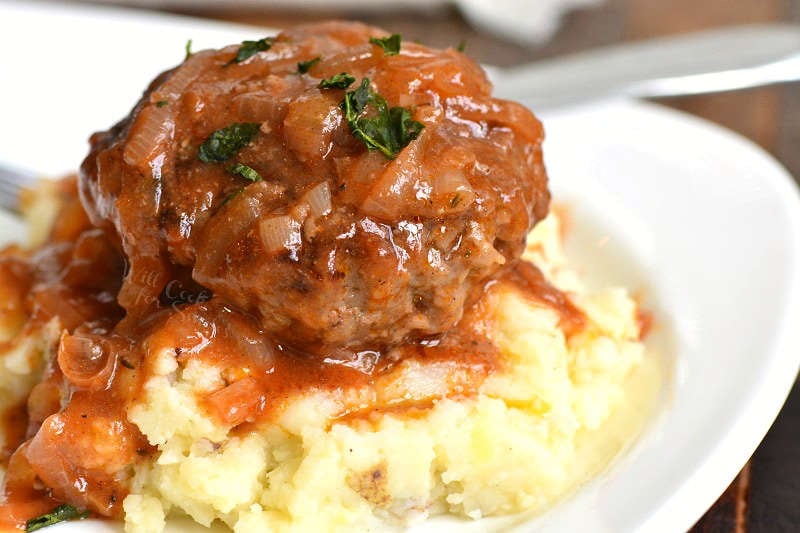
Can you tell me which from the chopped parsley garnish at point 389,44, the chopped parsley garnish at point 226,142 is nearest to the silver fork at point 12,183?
the chopped parsley garnish at point 226,142

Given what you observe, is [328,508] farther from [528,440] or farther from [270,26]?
[270,26]

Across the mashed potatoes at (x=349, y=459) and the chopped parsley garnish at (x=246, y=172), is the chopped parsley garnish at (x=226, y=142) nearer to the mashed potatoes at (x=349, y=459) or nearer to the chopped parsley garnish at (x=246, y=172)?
the chopped parsley garnish at (x=246, y=172)

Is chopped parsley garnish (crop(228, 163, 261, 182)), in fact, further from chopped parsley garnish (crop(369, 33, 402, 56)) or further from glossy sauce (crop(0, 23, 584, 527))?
chopped parsley garnish (crop(369, 33, 402, 56))

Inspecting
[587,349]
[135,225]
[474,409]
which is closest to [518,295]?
[587,349]

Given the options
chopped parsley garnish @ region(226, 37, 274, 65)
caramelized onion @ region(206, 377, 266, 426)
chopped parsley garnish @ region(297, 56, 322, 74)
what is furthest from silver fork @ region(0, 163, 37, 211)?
caramelized onion @ region(206, 377, 266, 426)

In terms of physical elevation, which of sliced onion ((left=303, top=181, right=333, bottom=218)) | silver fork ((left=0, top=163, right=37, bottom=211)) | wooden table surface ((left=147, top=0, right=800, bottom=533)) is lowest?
wooden table surface ((left=147, top=0, right=800, bottom=533))

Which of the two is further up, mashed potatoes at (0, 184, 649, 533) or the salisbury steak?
the salisbury steak

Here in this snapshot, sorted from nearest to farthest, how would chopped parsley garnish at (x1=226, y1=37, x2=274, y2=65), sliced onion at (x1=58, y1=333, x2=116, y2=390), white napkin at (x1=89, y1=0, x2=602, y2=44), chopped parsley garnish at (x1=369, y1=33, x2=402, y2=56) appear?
sliced onion at (x1=58, y1=333, x2=116, y2=390)
chopped parsley garnish at (x1=369, y1=33, x2=402, y2=56)
chopped parsley garnish at (x1=226, y1=37, x2=274, y2=65)
white napkin at (x1=89, y1=0, x2=602, y2=44)
